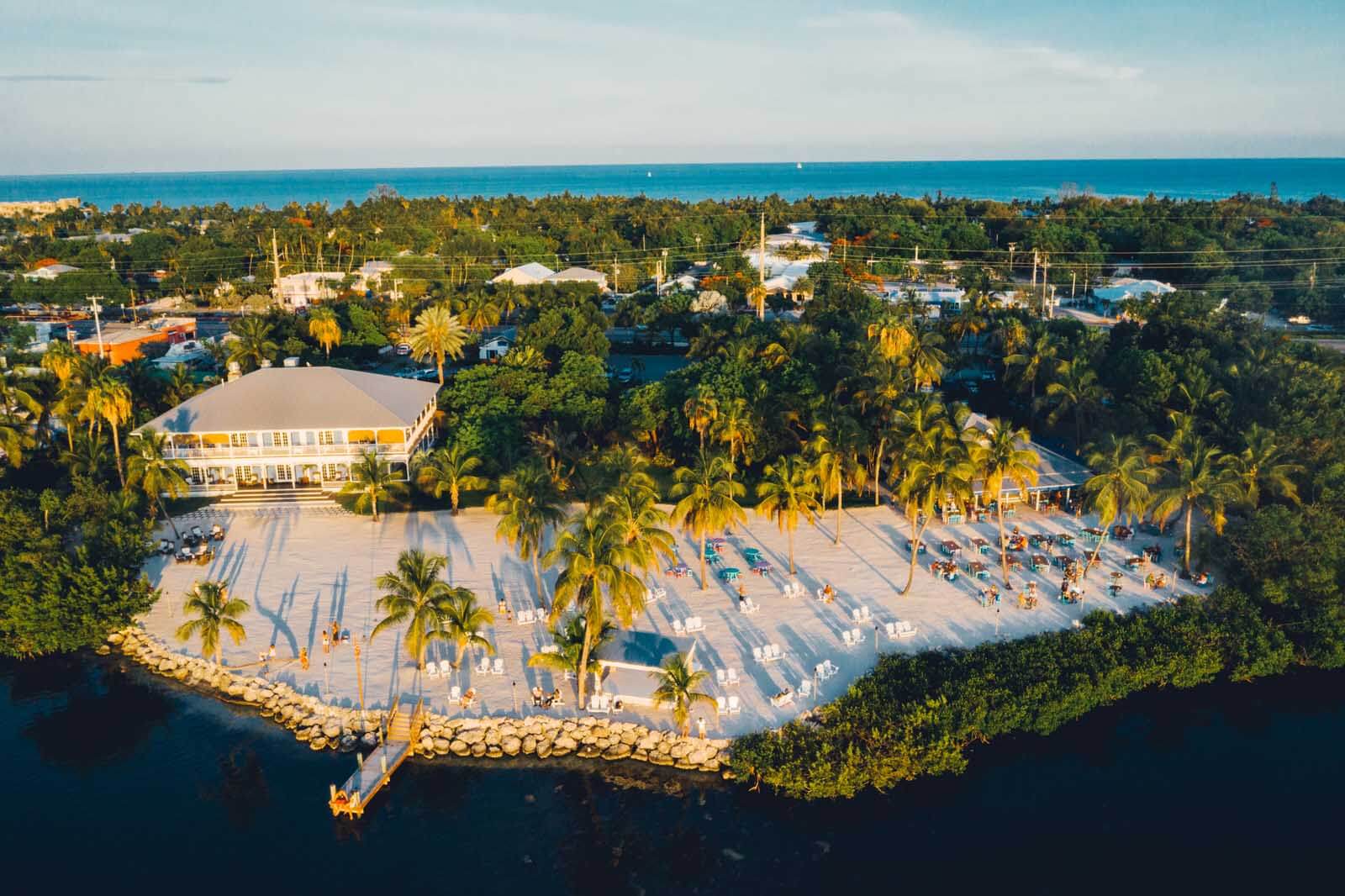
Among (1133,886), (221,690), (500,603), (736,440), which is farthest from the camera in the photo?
(736,440)

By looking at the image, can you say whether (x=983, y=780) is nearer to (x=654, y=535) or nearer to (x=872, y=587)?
(x=872, y=587)

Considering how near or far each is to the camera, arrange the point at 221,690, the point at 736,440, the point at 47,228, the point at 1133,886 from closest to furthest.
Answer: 1. the point at 1133,886
2. the point at 221,690
3. the point at 736,440
4. the point at 47,228

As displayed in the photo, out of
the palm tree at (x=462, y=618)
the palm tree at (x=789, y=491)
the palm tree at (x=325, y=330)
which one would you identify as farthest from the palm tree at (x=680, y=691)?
the palm tree at (x=325, y=330)

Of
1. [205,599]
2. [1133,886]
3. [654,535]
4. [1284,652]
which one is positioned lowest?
[1133,886]

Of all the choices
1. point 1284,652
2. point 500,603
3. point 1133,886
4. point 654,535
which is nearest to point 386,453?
point 500,603

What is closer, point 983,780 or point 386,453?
point 983,780

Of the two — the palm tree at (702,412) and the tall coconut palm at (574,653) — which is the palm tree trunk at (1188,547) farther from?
the tall coconut palm at (574,653)
